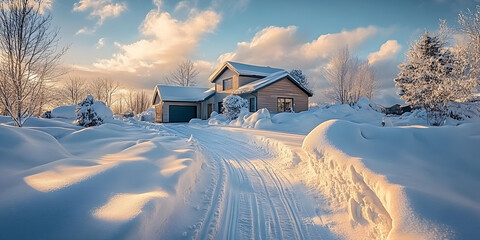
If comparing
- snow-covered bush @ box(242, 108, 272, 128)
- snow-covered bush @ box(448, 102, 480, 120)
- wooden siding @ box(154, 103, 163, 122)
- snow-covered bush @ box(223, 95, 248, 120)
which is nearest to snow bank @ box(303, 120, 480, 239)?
snow-covered bush @ box(242, 108, 272, 128)

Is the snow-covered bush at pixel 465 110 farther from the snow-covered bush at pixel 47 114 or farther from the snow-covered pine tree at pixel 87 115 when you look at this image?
the snow-covered bush at pixel 47 114

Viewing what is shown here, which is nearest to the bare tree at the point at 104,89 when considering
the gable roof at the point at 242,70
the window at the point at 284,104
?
the gable roof at the point at 242,70

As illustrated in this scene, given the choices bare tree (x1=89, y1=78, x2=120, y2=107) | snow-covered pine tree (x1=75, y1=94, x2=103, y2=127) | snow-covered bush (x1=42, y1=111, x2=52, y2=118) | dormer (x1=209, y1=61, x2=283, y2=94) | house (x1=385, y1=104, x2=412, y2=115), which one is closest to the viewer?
snow-covered pine tree (x1=75, y1=94, x2=103, y2=127)

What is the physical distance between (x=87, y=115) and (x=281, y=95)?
15.6m

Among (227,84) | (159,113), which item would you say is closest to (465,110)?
(227,84)

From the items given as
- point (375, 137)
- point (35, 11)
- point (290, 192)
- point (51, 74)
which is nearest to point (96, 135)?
point (51, 74)

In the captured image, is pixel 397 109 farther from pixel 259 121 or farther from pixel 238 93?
pixel 259 121

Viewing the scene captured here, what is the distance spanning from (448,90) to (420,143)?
31.8 ft

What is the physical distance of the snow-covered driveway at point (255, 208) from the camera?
2.66m

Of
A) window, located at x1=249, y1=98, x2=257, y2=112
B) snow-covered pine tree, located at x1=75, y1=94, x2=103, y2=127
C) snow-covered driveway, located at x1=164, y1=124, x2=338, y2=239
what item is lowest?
snow-covered driveway, located at x1=164, y1=124, x2=338, y2=239

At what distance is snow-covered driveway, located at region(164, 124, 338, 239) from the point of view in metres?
2.66

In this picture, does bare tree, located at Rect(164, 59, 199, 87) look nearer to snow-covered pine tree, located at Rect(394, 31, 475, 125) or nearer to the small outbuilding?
the small outbuilding

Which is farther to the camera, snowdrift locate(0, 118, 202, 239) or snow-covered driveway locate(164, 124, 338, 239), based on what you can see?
snow-covered driveway locate(164, 124, 338, 239)

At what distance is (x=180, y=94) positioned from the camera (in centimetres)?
2667
